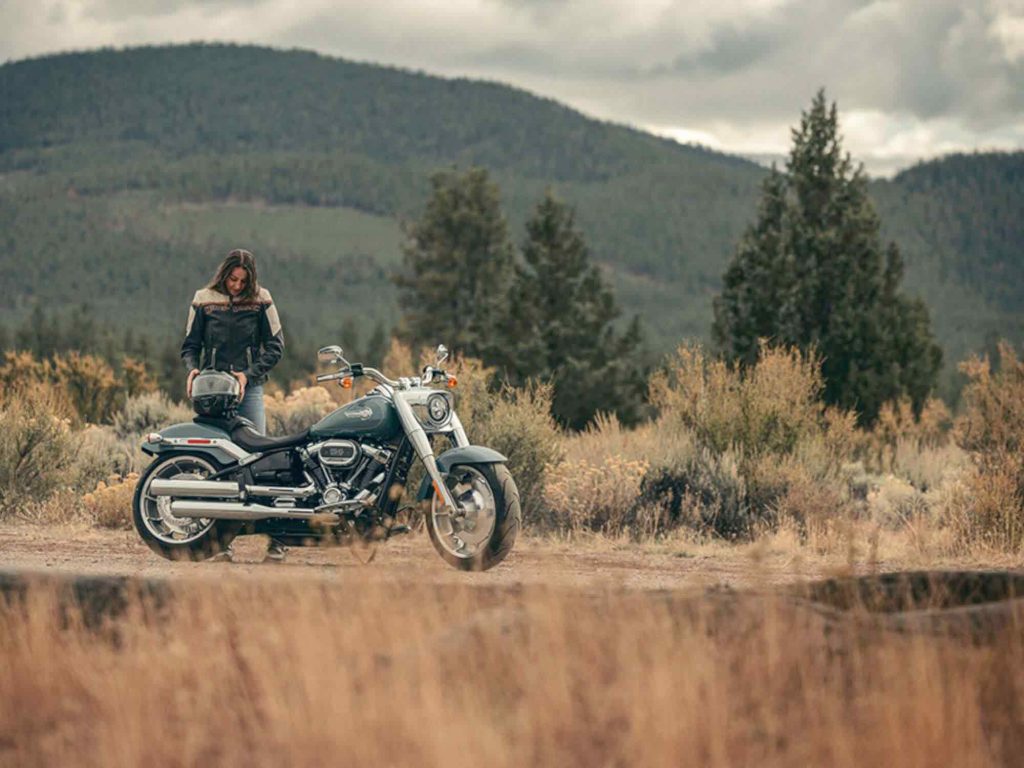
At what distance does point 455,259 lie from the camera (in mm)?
63562

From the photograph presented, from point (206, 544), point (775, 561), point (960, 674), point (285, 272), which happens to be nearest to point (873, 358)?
point (775, 561)

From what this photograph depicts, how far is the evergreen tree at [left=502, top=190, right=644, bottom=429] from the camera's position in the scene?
48.0 metres

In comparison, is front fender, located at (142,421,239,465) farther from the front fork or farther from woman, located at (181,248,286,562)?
the front fork

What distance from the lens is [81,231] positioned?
174375 mm

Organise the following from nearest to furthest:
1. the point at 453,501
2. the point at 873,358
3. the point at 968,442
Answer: the point at 453,501, the point at 968,442, the point at 873,358

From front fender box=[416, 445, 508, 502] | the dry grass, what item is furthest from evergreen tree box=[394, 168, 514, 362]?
the dry grass

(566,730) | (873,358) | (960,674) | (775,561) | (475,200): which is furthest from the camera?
(475,200)

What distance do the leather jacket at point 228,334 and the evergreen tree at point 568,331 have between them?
116ft

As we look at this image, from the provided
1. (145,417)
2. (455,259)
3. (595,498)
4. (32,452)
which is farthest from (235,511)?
(455,259)

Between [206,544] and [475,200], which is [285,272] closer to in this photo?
[475,200]

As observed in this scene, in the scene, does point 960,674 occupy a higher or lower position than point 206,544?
higher

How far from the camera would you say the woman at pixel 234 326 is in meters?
11.3

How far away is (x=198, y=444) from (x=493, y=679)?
5.78 m

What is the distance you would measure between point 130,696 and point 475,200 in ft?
198
